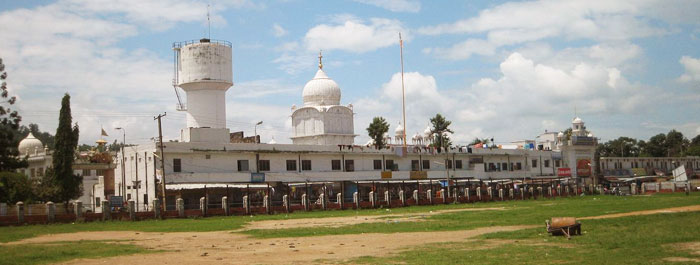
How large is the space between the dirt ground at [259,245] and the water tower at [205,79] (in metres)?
39.8

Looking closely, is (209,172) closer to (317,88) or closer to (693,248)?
(317,88)

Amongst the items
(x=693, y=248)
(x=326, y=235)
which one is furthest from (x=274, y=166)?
(x=693, y=248)

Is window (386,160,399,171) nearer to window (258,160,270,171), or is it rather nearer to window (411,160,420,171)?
window (411,160,420,171)

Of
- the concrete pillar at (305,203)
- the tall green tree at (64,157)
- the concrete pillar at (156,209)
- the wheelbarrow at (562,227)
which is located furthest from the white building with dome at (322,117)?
the wheelbarrow at (562,227)

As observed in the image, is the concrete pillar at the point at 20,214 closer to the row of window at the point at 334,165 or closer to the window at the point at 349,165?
the row of window at the point at 334,165

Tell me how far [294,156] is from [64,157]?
20.9 meters

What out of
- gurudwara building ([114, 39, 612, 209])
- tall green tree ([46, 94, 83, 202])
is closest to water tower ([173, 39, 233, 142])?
gurudwara building ([114, 39, 612, 209])

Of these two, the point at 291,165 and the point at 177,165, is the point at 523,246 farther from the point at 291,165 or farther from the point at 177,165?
the point at 291,165

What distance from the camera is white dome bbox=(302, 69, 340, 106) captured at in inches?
3260

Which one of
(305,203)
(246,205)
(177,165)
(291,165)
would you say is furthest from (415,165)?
(246,205)

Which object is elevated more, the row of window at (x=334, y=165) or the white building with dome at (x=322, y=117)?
the white building with dome at (x=322, y=117)

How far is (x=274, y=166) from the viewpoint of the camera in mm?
63812

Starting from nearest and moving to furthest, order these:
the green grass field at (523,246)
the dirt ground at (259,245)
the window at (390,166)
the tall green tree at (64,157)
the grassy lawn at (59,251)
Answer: the green grass field at (523,246) < the dirt ground at (259,245) < the grassy lawn at (59,251) < the tall green tree at (64,157) < the window at (390,166)

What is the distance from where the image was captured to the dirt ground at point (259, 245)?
19.7 metres
